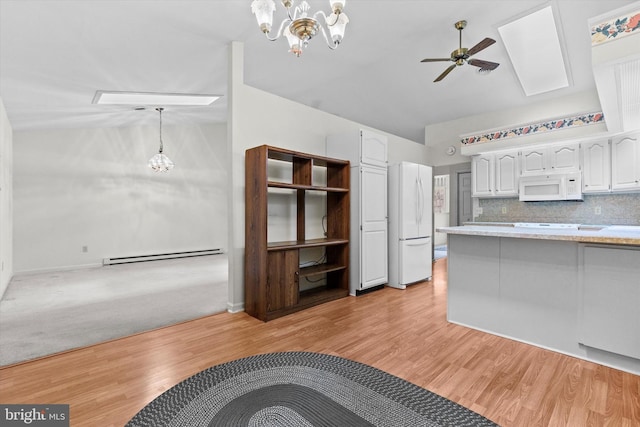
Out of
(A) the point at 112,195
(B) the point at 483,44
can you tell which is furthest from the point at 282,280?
(A) the point at 112,195

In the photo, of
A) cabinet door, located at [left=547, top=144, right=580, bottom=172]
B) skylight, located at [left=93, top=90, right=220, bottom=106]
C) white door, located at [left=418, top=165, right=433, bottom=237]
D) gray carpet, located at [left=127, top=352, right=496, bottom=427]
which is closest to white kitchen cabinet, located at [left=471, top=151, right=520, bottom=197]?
cabinet door, located at [left=547, top=144, right=580, bottom=172]

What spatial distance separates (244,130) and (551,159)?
4.65 metres

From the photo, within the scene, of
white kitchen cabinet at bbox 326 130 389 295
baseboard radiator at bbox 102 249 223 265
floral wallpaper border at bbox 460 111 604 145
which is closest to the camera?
white kitchen cabinet at bbox 326 130 389 295

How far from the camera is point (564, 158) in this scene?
178 inches

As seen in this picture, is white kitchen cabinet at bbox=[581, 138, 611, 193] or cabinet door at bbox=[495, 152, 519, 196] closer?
white kitchen cabinet at bbox=[581, 138, 611, 193]

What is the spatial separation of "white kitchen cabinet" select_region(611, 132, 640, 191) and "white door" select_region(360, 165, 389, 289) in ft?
10.3

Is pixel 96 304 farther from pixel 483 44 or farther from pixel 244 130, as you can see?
pixel 483 44

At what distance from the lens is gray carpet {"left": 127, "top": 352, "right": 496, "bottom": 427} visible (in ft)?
5.22

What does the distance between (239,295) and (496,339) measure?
8.42 feet

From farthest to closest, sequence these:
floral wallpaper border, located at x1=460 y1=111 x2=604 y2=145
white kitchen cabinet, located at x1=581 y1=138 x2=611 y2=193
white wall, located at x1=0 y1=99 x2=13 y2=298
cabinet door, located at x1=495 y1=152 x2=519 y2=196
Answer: cabinet door, located at x1=495 y1=152 x2=519 y2=196 < floral wallpaper border, located at x1=460 y1=111 x2=604 y2=145 < white kitchen cabinet, located at x1=581 y1=138 x2=611 y2=193 < white wall, located at x1=0 y1=99 x2=13 y2=298

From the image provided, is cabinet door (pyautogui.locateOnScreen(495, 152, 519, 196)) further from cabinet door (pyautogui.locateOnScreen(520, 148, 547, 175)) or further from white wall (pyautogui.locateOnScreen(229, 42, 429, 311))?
white wall (pyautogui.locateOnScreen(229, 42, 429, 311))

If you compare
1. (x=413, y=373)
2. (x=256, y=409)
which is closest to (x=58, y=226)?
(x=256, y=409)

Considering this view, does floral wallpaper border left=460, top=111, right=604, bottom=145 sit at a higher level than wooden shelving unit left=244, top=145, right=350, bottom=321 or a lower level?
higher

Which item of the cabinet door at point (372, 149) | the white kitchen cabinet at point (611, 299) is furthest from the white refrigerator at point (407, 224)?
the white kitchen cabinet at point (611, 299)
